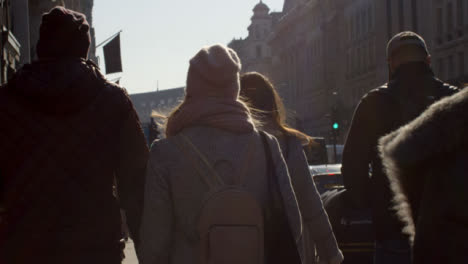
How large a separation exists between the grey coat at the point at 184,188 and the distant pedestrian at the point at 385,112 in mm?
1241

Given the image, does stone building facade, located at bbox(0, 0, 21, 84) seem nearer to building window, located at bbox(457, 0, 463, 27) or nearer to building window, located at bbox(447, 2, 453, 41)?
building window, located at bbox(457, 0, 463, 27)

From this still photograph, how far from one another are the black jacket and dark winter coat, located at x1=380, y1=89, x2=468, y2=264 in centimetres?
230

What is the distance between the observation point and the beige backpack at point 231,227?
371cm

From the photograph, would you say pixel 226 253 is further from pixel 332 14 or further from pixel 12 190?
pixel 332 14

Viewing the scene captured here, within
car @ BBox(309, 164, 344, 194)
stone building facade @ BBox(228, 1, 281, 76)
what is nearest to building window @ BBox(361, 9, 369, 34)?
car @ BBox(309, 164, 344, 194)

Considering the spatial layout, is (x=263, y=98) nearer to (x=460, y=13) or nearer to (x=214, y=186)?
(x=214, y=186)

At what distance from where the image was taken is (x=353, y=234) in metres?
10.9

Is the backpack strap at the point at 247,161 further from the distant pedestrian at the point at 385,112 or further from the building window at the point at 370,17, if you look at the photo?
the building window at the point at 370,17

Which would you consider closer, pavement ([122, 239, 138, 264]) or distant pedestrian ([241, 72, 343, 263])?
distant pedestrian ([241, 72, 343, 263])

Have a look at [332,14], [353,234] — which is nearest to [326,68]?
[332,14]

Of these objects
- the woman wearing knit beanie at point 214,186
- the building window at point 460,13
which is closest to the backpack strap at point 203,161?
the woman wearing knit beanie at point 214,186

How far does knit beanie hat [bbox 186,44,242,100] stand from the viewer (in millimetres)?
4066

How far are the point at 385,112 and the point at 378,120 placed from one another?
55 mm

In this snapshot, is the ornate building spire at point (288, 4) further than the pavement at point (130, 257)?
Yes
